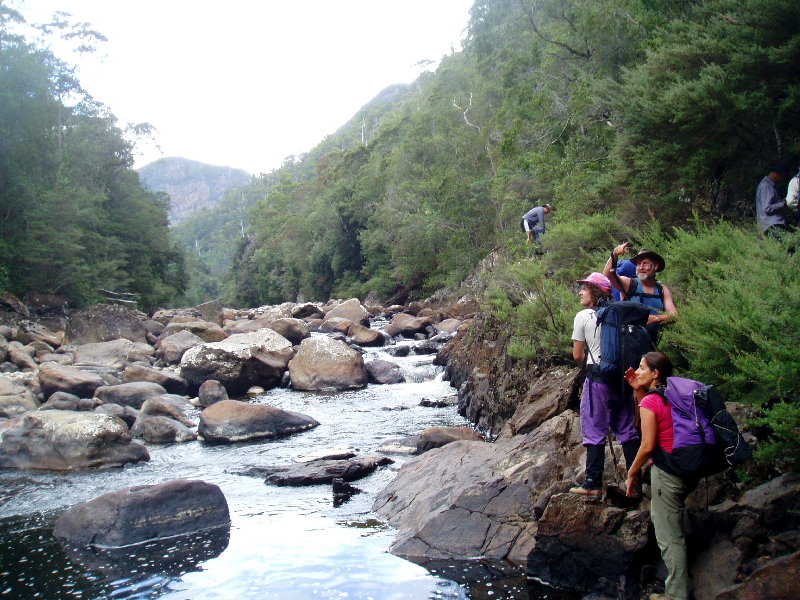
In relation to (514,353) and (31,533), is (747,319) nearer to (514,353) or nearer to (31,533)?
(514,353)

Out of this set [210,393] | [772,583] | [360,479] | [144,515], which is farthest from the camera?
[210,393]

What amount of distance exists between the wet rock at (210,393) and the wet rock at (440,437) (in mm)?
5742

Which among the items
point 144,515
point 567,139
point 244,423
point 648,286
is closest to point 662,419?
point 648,286

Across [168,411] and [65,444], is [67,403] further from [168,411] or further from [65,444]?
[65,444]

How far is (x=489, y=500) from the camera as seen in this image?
522 cm

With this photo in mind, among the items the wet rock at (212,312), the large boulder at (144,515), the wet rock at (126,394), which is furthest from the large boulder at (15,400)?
the wet rock at (212,312)

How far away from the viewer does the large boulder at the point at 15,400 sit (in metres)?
11.0

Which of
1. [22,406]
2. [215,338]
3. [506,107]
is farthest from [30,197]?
[506,107]

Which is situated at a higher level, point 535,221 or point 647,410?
point 535,221

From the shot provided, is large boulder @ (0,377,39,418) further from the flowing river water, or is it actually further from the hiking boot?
the hiking boot

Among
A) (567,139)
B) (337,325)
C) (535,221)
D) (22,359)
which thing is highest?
(567,139)

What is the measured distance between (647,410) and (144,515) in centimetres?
469

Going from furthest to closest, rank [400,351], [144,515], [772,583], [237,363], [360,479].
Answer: [400,351] < [237,363] < [360,479] < [144,515] < [772,583]

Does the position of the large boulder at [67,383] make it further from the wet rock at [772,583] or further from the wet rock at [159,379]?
the wet rock at [772,583]
